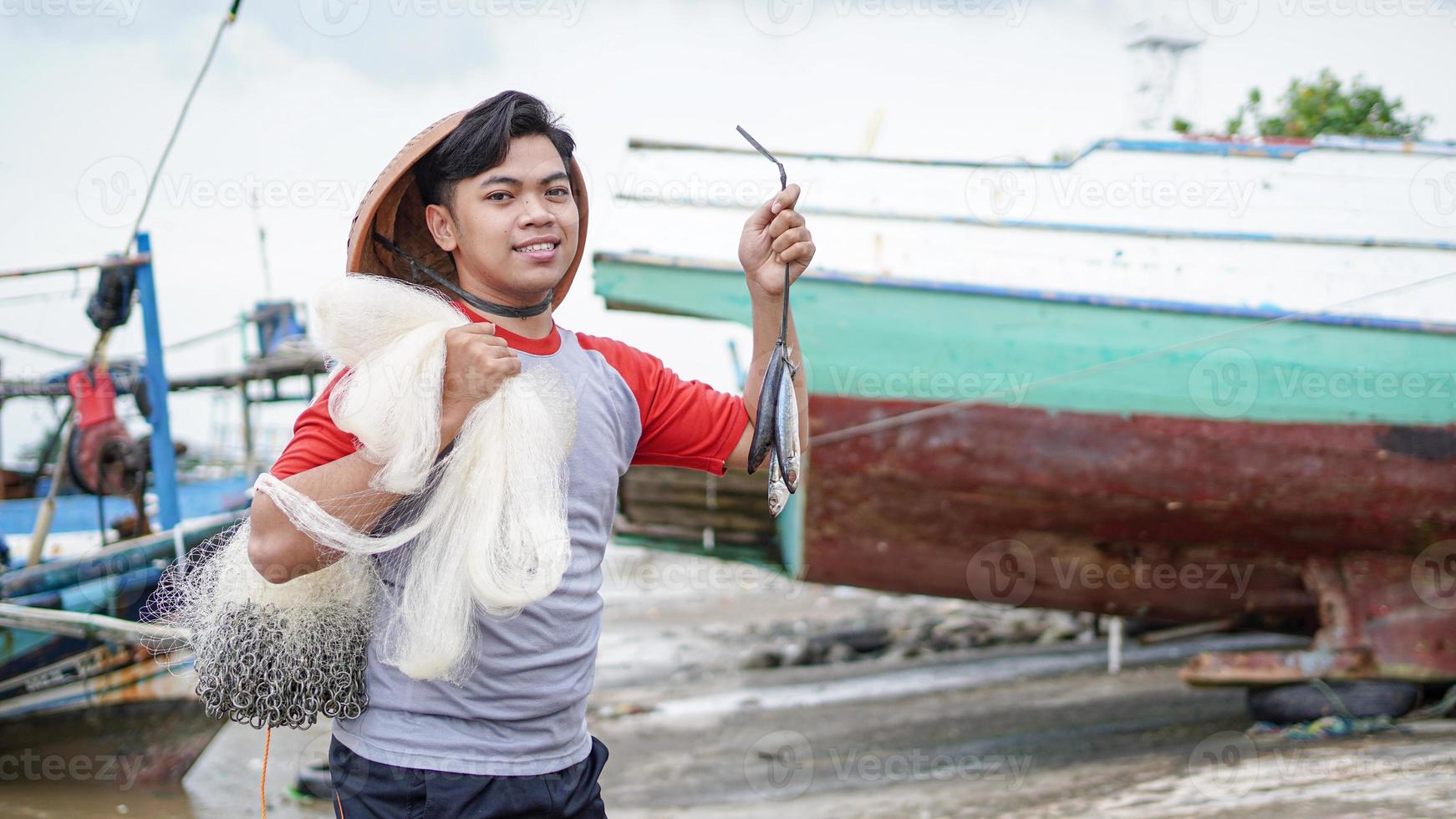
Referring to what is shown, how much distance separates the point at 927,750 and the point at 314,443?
474 cm

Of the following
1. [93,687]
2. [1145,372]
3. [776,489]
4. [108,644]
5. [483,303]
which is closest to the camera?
[483,303]

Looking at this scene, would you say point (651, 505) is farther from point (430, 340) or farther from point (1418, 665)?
point (430, 340)

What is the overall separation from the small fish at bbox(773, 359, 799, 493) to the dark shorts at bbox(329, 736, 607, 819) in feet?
2.12

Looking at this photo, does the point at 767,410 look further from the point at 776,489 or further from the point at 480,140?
the point at 480,140

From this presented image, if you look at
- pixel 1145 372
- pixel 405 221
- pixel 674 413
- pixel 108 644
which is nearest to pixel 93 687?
pixel 108 644

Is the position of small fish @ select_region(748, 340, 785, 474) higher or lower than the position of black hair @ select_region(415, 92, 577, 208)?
lower

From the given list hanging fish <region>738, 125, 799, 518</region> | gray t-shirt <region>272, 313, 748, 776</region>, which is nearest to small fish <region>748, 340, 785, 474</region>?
hanging fish <region>738, 125, 799, 518</region>

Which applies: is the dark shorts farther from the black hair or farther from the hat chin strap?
the black hair

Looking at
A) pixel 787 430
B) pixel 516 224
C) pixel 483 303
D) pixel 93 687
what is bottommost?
pixel 93 687

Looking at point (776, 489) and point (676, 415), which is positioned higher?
point (676, 415)

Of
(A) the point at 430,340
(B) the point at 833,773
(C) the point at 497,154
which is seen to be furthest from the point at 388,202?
(B) the point at 833,773

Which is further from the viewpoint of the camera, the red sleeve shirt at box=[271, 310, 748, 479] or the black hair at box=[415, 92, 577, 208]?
the red sleeve shirt at box=[271, 310, 748, 479]

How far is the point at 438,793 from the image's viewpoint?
1594 millimetres

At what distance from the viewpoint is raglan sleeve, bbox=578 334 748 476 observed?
1.97m
